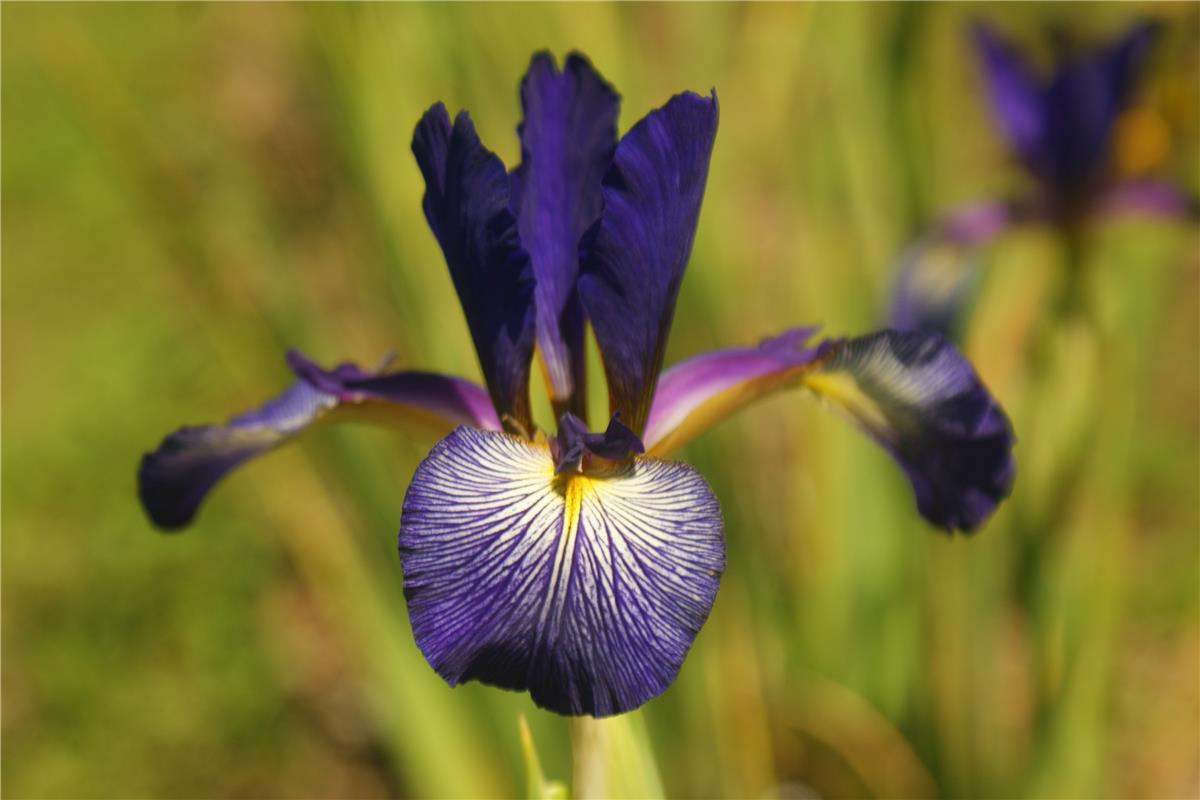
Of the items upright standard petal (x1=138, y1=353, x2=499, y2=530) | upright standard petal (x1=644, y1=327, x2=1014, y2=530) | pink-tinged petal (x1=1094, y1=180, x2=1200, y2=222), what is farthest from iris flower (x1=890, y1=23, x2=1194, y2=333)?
upright standard petal (x1=138, y1=353, x2=499, y2=530)

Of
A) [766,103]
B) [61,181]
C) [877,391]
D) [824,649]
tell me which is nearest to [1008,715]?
[824,649]

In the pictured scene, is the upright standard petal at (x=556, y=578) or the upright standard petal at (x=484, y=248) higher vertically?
the upright standard petal at (x=484, y=248)

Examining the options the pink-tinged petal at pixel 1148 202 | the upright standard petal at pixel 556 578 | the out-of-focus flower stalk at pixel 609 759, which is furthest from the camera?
the pink-tinged petal at pixel 1148 202

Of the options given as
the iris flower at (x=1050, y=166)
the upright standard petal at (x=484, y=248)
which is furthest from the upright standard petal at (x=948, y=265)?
the upright standard petal at (x=484, y=248)

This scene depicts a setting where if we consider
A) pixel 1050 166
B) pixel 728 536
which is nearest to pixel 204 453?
pixel 728 536

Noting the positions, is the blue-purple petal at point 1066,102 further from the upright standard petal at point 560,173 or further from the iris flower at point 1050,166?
the upright standard petal at point 560,173

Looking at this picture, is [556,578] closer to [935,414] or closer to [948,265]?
[935,414]

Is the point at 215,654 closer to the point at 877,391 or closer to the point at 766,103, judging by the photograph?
the point at 766,103

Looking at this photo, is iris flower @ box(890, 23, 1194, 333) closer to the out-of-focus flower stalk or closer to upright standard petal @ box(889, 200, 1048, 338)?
upright standard petal @ box(889, 200, 1048, 338)
